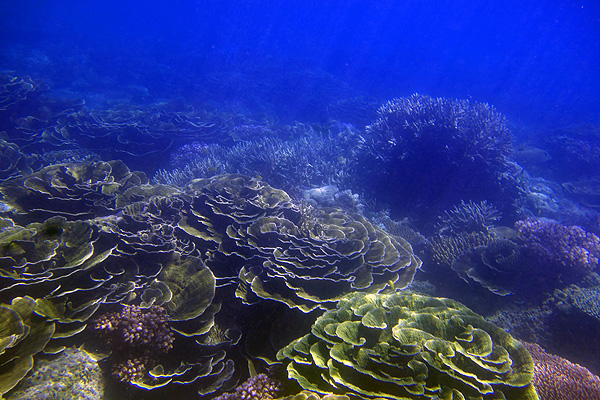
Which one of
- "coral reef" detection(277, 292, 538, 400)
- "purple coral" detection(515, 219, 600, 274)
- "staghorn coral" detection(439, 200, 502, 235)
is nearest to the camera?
"coral reef" detection(277, 292, 538, 400)

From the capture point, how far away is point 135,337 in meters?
2.73

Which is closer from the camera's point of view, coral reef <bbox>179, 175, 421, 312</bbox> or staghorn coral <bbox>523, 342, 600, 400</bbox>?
staghorn coral <bbox>523, 342, 600, 400</bbox>

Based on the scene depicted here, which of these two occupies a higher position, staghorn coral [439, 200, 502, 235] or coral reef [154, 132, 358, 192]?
staghorn coral [439, 200, 502, 235]

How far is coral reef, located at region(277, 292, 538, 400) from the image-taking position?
1944mm

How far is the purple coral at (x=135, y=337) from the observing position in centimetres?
268

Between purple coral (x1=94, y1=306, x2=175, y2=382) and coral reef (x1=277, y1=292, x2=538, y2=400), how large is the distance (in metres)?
1.43

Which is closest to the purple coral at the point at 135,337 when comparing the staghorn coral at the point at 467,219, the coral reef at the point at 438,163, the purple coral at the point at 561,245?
the coral reef at the point at 438,163

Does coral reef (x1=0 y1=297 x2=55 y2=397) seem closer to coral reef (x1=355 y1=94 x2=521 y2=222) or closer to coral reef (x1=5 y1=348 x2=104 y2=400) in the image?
coral reef (x1=5 y1=348 x2=104 y2=400)

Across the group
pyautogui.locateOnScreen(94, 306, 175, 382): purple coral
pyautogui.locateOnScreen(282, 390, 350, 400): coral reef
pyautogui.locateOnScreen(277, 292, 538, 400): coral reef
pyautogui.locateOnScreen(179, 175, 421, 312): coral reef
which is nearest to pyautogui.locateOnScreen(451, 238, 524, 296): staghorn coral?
pyautogui.locateOnScreen(179, 175, 421, 312): coral reef

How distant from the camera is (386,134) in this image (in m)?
8.66

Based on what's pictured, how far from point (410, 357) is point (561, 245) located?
5.93 m

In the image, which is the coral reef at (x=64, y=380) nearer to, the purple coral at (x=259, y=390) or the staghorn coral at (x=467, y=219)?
the purple coral at (x=259, y=390)

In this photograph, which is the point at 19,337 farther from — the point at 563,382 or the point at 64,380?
the point at 563,382

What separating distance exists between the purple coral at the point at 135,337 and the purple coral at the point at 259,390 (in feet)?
3.26
